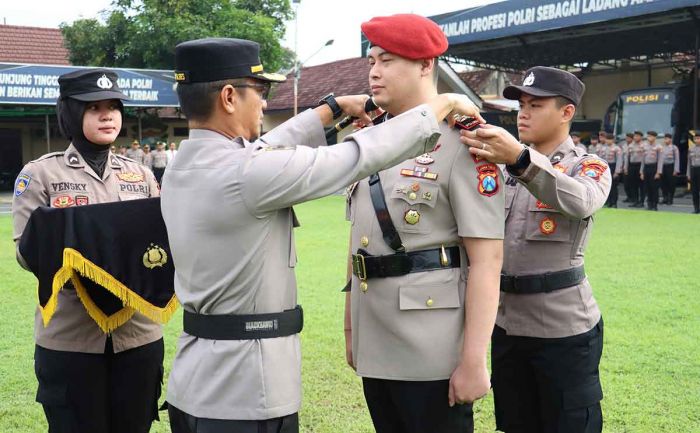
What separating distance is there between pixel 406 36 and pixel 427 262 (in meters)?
0.71

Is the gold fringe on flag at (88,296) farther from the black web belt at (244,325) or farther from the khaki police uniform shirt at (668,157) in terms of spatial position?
the khaki police uniform shirt at (668,157)

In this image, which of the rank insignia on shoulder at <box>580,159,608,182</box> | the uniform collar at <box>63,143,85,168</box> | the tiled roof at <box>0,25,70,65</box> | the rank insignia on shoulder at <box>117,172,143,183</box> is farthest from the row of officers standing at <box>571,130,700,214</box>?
the tiled roof at <box>0,25,70,65</box>

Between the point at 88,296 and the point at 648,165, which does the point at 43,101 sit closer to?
the point at 648,165

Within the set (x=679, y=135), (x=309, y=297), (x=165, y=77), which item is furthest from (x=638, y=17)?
(x=309, y=297)

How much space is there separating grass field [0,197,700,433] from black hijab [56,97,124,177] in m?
1.62

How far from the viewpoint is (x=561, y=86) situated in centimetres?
297

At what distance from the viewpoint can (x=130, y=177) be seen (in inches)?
125

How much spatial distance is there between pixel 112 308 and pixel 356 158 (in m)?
1.35

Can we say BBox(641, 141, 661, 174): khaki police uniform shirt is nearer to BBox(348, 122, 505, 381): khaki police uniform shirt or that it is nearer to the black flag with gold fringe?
BBox(348, 122, 505, 381): khaki police uniform shirt

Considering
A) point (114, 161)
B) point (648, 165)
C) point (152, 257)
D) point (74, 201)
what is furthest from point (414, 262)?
point (648, 165)

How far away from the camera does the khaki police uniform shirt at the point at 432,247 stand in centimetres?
221

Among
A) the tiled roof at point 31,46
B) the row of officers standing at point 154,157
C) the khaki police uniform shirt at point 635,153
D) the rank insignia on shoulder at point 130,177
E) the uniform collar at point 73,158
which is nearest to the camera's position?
the uniform collar at point 73,158

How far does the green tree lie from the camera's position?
2419 centimetres

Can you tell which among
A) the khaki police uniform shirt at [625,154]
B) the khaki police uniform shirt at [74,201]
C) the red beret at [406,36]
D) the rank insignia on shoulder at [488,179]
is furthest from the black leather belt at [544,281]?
the khaki police uniform shirt at [625,154]
